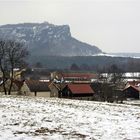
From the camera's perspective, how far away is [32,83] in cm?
9638

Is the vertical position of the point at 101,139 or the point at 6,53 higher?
the point at 6,53

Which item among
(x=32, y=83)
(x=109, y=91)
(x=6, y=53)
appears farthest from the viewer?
(x=32, y=83)

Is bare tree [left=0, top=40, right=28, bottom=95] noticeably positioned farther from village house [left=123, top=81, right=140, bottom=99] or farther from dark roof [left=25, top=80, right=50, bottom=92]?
village house [left=123, top=81, right=140, bottom=99]

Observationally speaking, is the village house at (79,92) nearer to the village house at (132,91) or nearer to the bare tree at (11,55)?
the bare tree at (11,55)

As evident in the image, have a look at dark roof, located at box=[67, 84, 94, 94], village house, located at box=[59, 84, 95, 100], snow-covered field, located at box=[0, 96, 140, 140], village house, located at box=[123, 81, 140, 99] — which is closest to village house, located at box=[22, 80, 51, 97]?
village house, located at box=[59, 84, 95, 100]

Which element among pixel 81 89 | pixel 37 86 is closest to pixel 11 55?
pixel 81 89

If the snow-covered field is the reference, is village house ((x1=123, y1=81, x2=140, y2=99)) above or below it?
below

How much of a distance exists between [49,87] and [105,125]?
78419mm

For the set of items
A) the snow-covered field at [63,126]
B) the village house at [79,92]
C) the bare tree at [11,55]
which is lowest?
the village house at [79,92]

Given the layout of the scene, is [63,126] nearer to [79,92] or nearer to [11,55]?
[11,55]

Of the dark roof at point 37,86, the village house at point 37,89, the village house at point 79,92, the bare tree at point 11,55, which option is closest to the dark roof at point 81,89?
the village house at point 79,92

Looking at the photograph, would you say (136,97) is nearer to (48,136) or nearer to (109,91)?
(109,91)

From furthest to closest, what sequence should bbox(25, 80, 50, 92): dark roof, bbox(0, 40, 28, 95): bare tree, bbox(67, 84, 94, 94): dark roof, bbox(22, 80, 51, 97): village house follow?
bbox(25, 80, 50, 92): dark roof
bbox(22, 80, 51, 97): village house
bbox(67, 84, 94, 94): dark roof
bbox(0, 40, 28, 95): bare tree

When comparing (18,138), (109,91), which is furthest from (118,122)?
(109,91)
